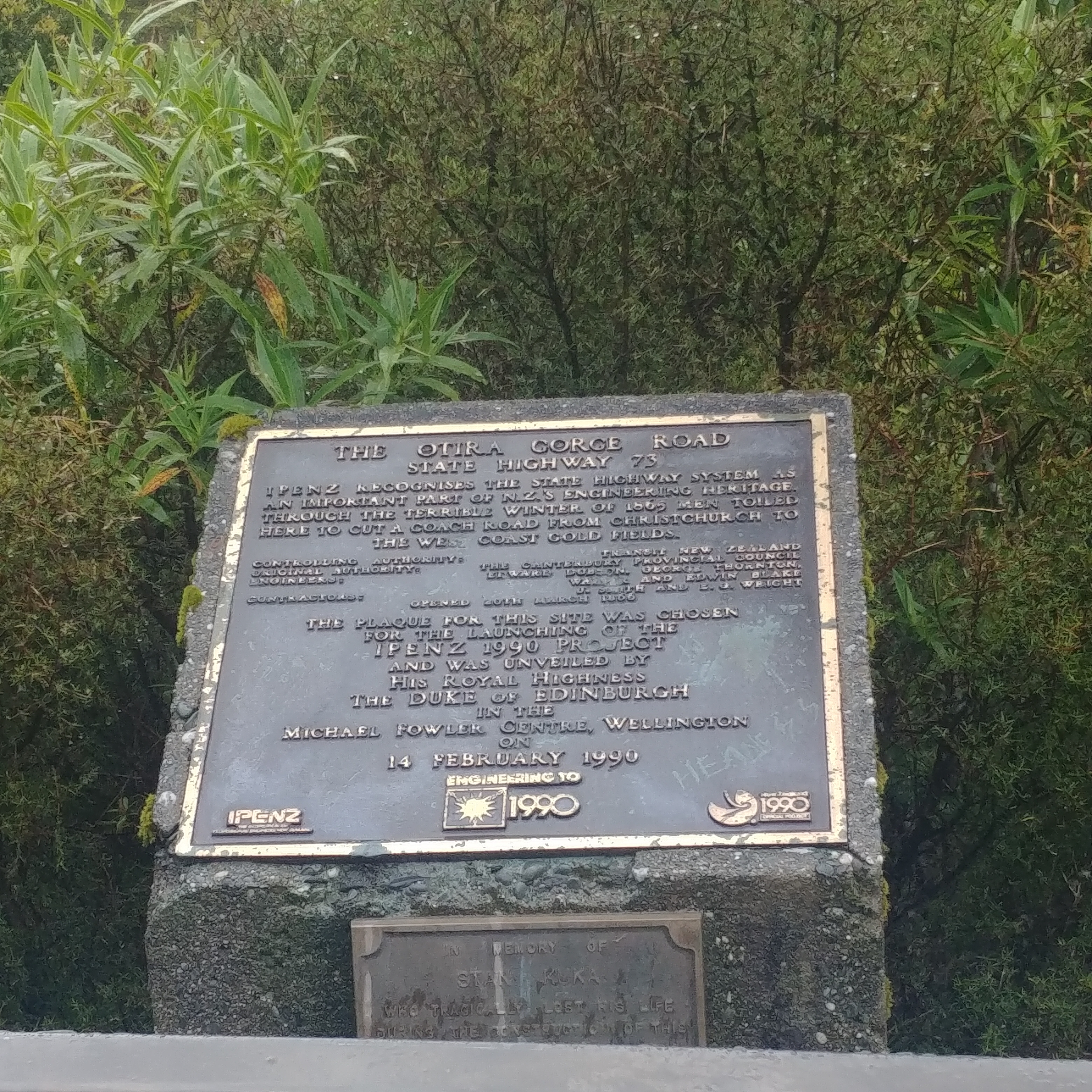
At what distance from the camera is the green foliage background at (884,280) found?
3973mm

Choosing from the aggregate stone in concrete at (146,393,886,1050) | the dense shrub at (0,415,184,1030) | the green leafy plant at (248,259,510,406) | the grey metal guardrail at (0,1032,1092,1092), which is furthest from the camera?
the green leafy plant at (248,259,510,406)

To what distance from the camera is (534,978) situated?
2996mm

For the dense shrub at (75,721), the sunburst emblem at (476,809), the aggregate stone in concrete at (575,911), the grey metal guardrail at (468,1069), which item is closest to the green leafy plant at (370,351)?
the dense shrub at (75,721)

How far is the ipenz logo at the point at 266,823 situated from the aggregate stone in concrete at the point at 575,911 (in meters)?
0.08

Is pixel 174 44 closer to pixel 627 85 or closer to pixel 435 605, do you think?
pixel 627 85

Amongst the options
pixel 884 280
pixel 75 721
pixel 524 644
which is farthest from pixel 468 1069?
pixel 884 280

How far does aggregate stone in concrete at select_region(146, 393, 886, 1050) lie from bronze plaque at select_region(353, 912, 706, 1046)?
0.04 meters

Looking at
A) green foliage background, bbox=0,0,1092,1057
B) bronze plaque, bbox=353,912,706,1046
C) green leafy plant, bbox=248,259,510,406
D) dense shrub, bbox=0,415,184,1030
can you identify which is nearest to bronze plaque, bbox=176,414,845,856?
bronze plaque, bbox=353,912,706,1046

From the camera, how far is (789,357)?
4.81 meters

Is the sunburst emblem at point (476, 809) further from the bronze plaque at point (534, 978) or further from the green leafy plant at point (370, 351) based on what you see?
the green leafy plant at point (370, 351)

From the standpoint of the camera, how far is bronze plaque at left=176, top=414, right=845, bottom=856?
3.01 m

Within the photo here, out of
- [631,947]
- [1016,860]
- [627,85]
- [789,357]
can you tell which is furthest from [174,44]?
[1016,860]

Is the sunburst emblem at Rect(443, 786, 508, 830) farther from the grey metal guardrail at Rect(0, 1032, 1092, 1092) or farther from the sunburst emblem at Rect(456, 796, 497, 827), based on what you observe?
the grey metal guardrail at Rect(0, 1032, 1092, 1092)

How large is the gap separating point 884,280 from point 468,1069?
12.0 feet
